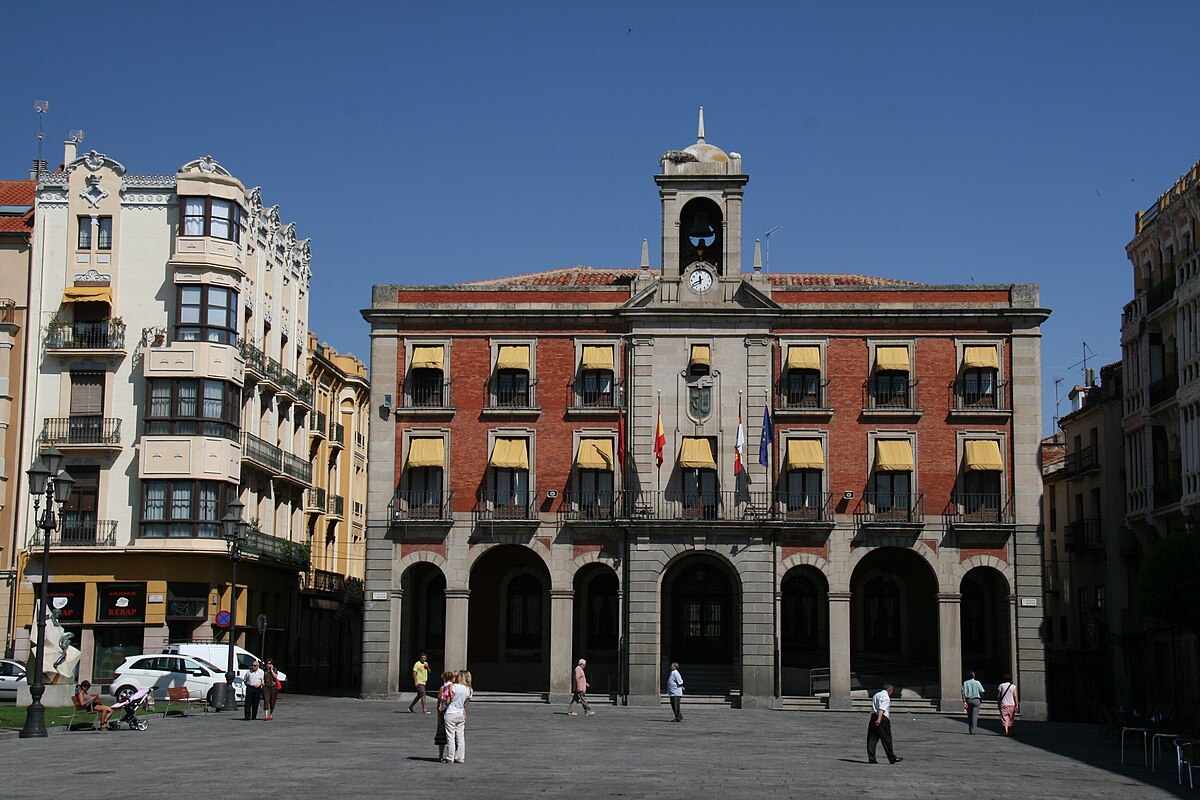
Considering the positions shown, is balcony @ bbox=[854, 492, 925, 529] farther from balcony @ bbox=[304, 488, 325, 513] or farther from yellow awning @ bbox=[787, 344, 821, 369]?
balcony @ bbox=[304, 488, 325, 513]

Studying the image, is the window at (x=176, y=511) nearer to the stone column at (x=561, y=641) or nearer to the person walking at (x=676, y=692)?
the stone column at (x=561, y=641)

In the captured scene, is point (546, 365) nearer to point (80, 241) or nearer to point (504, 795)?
point (80, 241)

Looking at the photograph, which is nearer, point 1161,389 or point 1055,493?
point 1161,389

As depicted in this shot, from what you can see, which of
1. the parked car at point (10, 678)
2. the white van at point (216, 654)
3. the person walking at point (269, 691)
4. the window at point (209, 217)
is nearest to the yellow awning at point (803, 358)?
the white van at point (216, 654)

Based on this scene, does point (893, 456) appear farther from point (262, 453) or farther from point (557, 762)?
point (557, 762)

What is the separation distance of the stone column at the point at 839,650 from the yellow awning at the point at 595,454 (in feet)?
29.0

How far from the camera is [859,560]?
172 ft

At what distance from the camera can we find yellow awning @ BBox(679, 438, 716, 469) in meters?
51.9

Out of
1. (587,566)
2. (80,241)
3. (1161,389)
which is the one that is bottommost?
(587,566)

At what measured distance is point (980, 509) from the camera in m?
52.6

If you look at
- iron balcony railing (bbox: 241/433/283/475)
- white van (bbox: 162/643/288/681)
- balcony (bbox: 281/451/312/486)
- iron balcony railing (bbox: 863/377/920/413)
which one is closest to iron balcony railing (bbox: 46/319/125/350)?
iron balcony railing (bbox: 241/433/283/475)

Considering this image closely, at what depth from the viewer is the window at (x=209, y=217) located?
56594 millimetres

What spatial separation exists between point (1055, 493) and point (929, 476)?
1968cm

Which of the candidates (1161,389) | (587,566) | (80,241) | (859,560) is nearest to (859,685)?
(859,560)
